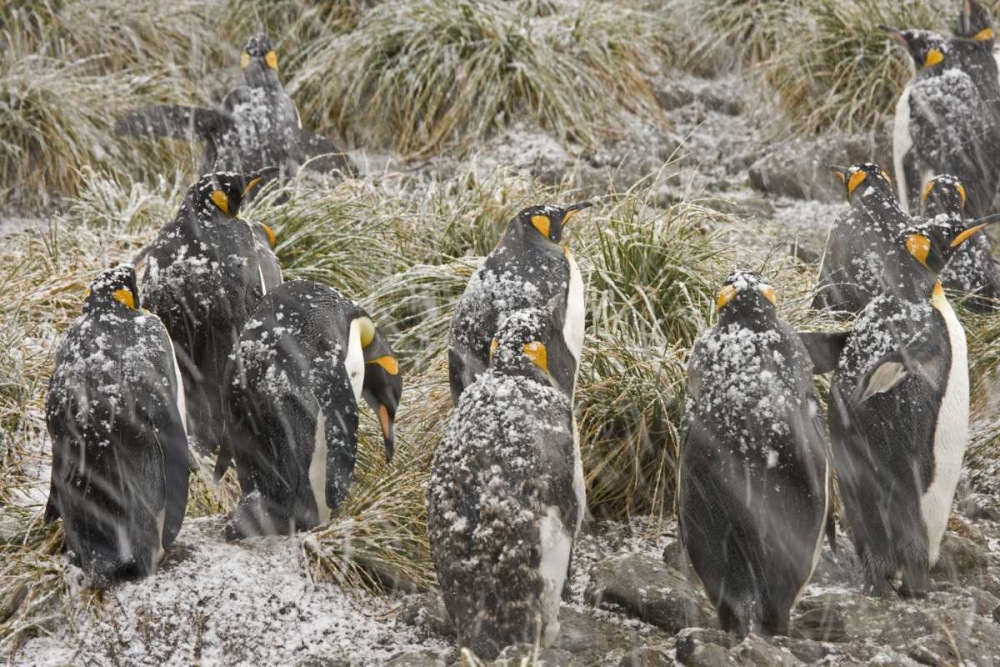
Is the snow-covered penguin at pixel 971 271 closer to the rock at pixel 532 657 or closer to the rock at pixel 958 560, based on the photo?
the rock at pixel 958 560

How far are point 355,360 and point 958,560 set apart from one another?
75.6 inches

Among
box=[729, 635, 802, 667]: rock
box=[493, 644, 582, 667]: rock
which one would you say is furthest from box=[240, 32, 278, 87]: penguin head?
box=[729, 635, 802, 667]: rock

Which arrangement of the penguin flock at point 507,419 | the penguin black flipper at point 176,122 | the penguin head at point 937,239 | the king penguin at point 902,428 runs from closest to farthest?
the penguin flock at point 507,419 → the king penguin at point 902,428 → the penguin head at point 937,239 → the penguin black flipper at point 176,122

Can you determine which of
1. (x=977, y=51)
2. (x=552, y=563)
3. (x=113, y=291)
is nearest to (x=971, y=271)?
(x=977, y=51)

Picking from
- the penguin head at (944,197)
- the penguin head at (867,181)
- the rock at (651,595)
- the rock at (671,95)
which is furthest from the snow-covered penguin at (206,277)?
the rock at (671,95)

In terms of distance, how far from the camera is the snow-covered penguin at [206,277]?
4.05 meters

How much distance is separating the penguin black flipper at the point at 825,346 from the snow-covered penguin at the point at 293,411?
52.5 inches

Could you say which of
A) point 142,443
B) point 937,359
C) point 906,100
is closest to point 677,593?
point 937,359

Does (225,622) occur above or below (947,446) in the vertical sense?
below

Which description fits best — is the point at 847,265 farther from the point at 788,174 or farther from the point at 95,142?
the point at 95,142

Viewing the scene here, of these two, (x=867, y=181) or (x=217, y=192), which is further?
(x=867, y=181)

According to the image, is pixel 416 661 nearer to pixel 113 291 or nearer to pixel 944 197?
pixel 113 291

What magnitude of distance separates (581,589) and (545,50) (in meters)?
4.51

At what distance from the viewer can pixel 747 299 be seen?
10.5 feet
